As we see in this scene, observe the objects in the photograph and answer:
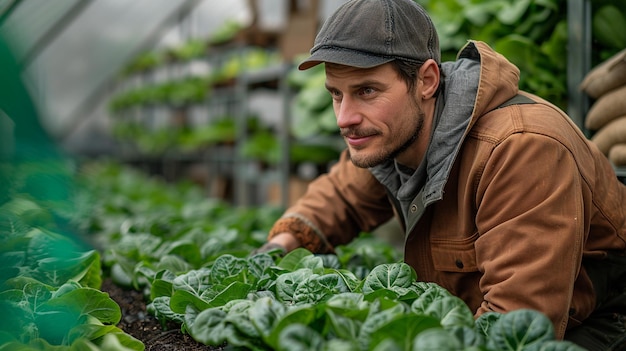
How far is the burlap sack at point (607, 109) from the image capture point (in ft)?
7.08

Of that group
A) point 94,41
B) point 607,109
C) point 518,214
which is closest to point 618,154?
point 607,109

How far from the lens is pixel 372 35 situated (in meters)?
1.54

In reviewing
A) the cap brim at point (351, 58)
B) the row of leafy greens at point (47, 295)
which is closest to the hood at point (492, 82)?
the cap brim at point (351, 58)

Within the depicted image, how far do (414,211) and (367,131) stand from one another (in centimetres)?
26

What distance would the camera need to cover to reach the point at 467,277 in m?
1.72

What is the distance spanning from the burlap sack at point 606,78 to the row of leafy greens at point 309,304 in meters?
0.95

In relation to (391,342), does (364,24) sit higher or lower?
higher

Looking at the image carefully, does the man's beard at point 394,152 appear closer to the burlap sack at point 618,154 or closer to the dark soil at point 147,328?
the dark soil at point 147,328

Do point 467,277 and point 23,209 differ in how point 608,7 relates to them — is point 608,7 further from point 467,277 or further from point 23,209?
point 23,209

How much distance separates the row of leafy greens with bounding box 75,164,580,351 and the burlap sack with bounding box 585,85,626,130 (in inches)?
34.5

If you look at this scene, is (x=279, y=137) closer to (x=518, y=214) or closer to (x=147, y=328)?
(x=147, y=328)

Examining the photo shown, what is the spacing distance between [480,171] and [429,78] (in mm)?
291

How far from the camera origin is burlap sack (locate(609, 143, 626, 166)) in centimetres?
213

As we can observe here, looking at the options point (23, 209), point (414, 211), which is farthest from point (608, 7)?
point (23, 209)
